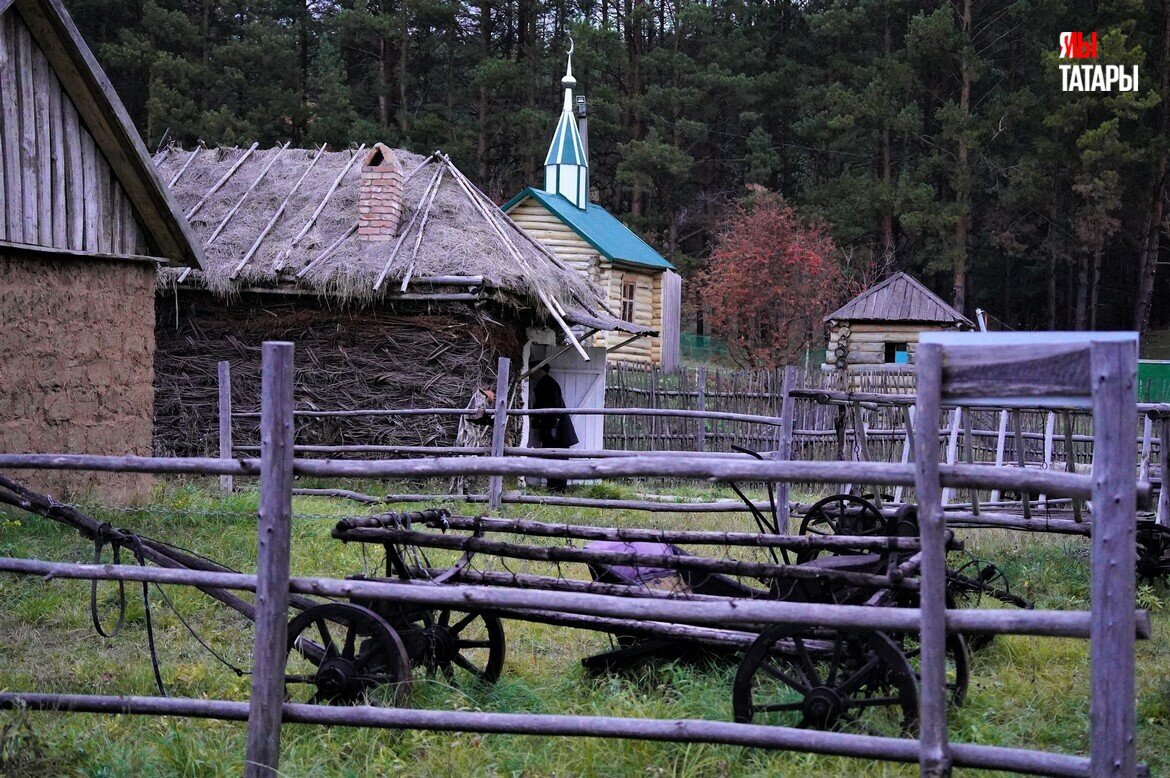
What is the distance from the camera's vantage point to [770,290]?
29031 mm

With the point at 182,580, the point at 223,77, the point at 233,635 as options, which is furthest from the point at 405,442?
the point at 223,77

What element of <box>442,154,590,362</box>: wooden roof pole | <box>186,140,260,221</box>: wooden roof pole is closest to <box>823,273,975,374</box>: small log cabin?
<box>442,154,590,362</box>: wooden roof pole

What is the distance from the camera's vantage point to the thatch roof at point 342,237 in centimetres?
1277

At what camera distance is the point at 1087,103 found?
30.8 m

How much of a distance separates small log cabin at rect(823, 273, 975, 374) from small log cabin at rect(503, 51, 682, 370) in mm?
4590

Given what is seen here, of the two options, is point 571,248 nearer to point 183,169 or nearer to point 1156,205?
point 183,169

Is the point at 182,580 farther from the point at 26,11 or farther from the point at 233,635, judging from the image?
the point at 26,11

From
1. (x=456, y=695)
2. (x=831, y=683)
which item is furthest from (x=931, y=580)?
(x=456, y=695)

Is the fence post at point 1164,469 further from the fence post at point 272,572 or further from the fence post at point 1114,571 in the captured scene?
the fence post at point 272,572

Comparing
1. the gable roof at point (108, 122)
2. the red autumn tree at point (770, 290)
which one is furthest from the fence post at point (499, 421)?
the red autumn tree at point (770, 290)

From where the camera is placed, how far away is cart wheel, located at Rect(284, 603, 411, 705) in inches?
172

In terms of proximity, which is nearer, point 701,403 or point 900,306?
point 701,403

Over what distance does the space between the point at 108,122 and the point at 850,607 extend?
807 cm

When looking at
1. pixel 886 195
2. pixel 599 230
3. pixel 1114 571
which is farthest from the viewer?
pixel 886 195
